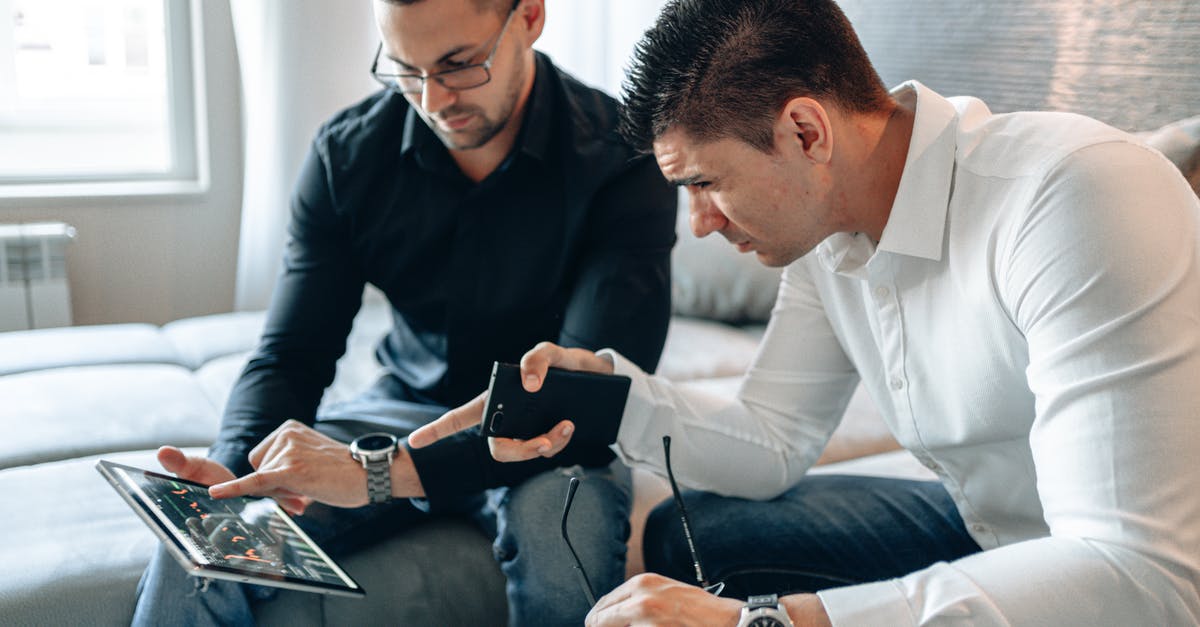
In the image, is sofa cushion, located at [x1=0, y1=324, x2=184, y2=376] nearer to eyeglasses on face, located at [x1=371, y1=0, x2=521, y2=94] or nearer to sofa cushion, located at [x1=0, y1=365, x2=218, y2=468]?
sofa cushion, located at [x1=0, y1=365, x2=218, y2=468]

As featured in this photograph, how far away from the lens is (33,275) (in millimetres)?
2422

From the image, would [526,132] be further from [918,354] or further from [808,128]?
[918,354]

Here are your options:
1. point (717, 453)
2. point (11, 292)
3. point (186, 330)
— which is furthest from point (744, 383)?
point (11, 292)

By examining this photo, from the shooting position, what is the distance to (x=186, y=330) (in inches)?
90.4

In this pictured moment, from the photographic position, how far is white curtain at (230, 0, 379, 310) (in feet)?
8.30

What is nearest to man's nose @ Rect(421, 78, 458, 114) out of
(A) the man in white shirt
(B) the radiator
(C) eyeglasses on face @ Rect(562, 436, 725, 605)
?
(A) the man in white shirt

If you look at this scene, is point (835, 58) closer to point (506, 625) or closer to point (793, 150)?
point (793, 150)

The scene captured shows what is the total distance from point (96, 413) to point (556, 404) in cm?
95

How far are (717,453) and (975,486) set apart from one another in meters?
0.31

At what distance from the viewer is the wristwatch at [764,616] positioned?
0.84 meters

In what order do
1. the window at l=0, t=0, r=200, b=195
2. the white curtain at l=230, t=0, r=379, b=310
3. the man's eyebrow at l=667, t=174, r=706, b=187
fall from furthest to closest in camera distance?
the window at l=0, t=0, r=200, b=195 < the white curtain at l=230, t=0, r=379, b=310 < the man's eyebrow at l=667, t=174, r=706, b=187

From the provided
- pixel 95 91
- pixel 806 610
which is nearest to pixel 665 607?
pixel 806 610

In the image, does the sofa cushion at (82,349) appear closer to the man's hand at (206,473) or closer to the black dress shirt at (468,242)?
the black dress shirt at (468,242)

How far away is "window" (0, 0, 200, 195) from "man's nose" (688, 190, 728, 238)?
2021 millimetres
